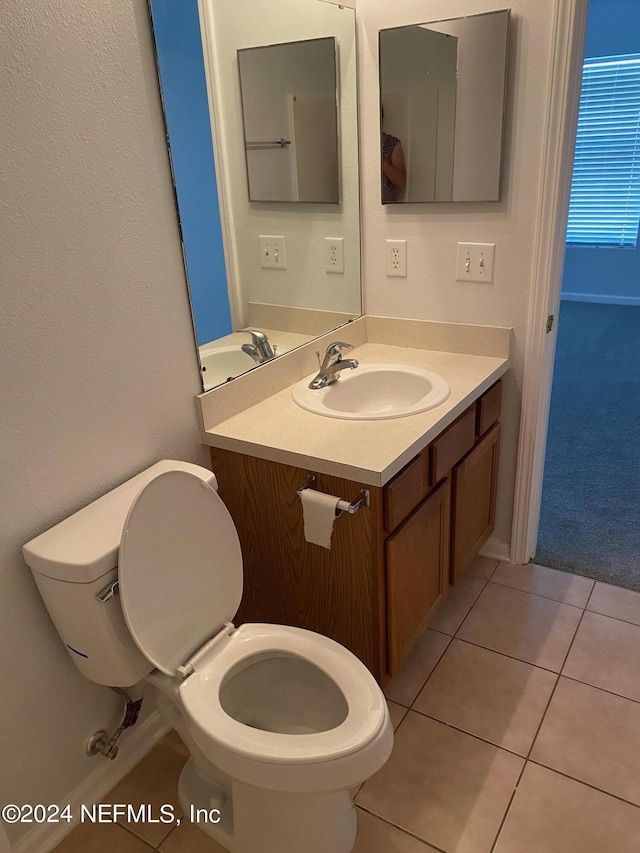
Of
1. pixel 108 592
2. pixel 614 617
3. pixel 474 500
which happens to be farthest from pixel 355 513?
pixel 614 617

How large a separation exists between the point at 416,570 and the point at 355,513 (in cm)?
34

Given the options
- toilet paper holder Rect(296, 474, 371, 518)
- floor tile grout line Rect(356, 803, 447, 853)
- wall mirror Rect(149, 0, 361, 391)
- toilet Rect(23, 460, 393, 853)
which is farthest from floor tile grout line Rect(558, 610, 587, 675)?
wall mirror Rect(149, 0, 361, 391)

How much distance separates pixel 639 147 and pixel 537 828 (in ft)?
18.3

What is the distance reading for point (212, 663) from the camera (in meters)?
1.41

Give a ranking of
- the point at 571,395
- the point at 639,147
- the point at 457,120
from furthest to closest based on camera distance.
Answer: the point at 639,147 → the point at 571,395 → the point at 457,120

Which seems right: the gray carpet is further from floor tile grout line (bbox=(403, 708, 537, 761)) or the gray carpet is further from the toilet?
the toilet

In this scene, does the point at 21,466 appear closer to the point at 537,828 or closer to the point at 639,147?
the point at 537,828

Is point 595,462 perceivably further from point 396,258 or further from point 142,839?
point 142,839

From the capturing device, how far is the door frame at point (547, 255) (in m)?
1.71

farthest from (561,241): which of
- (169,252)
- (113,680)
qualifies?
(113,680)

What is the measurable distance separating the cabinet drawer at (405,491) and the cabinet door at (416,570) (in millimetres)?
40

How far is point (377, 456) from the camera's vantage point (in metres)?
1.49

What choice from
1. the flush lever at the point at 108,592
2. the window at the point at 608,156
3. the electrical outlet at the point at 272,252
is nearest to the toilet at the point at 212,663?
the flush lever at the point at 108,592

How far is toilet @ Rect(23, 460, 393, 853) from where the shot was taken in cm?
121
